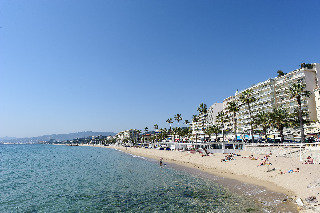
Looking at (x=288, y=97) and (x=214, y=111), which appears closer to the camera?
(x=288, y=97)

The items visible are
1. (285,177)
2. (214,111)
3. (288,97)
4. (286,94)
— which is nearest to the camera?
(285,177)

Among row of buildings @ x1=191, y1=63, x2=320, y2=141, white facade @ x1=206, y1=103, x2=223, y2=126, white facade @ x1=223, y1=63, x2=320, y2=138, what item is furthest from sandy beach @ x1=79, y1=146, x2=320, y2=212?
white facade @ x1=206, y1=103, x2=223, y2=126

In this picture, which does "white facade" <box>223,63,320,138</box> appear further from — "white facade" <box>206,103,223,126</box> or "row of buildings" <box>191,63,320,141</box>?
"white facade" <box>206,103,223,126</box>

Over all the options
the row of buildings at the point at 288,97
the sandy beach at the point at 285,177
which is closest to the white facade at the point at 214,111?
the row of buildings at the point at 288,97

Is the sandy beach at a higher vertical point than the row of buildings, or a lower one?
lower

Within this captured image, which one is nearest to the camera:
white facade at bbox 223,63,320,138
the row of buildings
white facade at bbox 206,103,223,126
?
the row of buildings

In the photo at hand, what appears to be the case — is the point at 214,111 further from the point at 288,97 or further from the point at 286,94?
the point at 286,94

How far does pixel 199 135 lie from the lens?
470 ft

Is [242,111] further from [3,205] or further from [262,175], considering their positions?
[3,205]

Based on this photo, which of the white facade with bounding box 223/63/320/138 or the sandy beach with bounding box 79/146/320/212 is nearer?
the sandy beach with bounding box 79/146/320/212

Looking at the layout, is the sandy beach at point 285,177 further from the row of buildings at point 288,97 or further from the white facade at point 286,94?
the white facade at point 286,94

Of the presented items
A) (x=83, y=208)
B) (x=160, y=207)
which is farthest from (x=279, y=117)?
(x=83, y=208)

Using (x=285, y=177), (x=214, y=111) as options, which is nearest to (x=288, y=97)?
(x=285, y=177)

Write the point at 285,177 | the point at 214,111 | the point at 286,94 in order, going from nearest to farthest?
the point at 285,177 → the point at 286,94 → the point at 214,111
